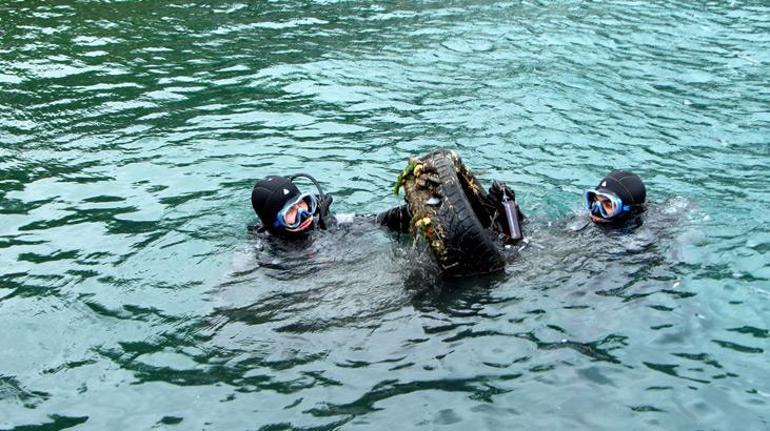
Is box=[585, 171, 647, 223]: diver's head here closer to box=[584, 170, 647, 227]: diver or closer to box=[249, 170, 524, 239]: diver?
box=[584, 170, 647, 227]: diver

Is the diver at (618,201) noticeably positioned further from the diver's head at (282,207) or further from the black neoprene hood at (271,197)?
the black neoprene hood at (271,197)

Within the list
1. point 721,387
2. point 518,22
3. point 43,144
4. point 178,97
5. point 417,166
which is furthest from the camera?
point 518,22

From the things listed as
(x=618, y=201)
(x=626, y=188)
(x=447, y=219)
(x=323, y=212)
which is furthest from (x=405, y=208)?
(x=626, y=188)

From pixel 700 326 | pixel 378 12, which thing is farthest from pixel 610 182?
pixel 378 12

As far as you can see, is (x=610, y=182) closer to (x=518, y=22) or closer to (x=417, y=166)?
(x=417, y=166)

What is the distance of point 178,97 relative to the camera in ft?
45.3

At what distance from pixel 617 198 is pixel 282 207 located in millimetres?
3491

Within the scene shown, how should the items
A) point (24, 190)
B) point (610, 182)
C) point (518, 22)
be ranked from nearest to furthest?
point (610, 182) → point (24, 190) → point (518, 22)

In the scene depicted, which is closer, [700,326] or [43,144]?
[700,326]

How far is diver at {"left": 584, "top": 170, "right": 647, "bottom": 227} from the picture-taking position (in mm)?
8680

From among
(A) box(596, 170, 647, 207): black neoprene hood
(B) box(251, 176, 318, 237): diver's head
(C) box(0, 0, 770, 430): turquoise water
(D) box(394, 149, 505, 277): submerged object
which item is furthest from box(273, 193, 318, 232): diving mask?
(A) box(596, 170, 647, 207): black neoprene hood

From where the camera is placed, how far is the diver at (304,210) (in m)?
8.27

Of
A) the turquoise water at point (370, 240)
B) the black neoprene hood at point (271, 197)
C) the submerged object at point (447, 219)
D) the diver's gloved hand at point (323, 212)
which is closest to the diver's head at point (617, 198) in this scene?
the turquoise water at point (370, 240)

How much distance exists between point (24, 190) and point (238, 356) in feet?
16.5
